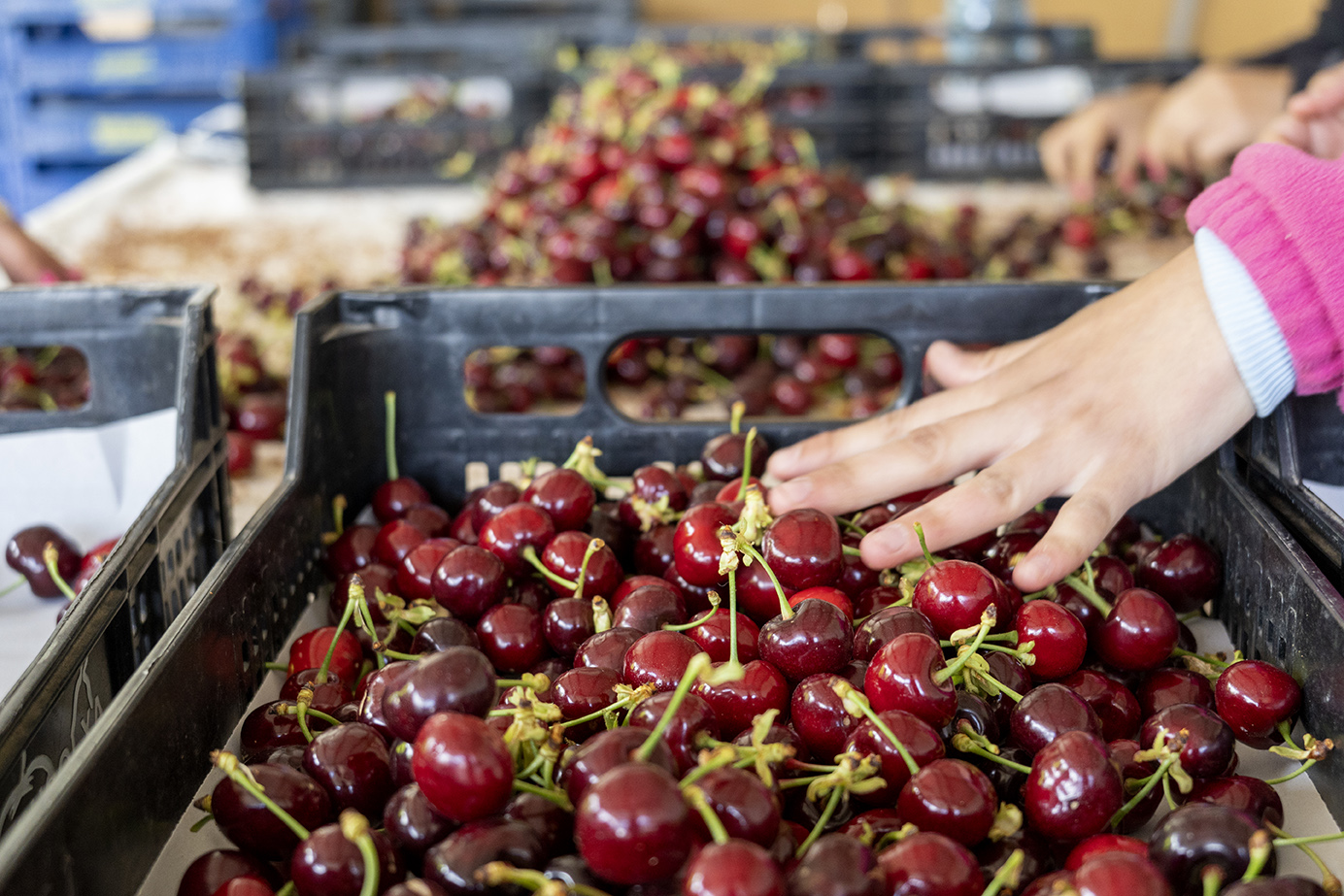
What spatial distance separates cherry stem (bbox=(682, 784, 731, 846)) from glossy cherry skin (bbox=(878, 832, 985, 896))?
82 mm

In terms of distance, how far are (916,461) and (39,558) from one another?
761 mm

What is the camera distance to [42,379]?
1.46 m

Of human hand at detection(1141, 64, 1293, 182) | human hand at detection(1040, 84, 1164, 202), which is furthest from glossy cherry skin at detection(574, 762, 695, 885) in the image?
human hand at detection(1040, 84, 1164, 202)

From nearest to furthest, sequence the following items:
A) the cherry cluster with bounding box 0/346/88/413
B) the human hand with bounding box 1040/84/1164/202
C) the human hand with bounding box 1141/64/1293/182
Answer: the cherry cluster with bounding box 0/346/88/413 < the human hand with bounding box 1141/64/1293/182 < the human hand with bounding box 1040/84/1164/202

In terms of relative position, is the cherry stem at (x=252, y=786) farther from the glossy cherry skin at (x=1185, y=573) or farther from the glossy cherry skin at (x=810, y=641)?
the glossy cherry skin at (x=1185, y=573)

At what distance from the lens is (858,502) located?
0.89 meters

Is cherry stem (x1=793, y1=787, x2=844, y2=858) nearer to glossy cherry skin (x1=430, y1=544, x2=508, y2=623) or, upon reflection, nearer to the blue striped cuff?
glossy cherry skin (x1=430, y1=544, x2=508, y2=623)

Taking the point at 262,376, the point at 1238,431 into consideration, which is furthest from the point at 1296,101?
the point at 262,376

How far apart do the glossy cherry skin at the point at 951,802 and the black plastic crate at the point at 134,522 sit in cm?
43

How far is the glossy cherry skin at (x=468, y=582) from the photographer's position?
0.81 metres

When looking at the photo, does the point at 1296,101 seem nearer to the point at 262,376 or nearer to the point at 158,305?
the point at 158,305

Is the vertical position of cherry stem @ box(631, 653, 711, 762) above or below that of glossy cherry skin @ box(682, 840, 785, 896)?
above

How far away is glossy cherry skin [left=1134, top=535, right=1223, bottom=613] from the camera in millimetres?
860

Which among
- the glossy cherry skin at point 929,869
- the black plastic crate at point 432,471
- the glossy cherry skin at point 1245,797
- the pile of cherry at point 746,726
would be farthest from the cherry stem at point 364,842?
the glossy cherry skin at point 1245,797
